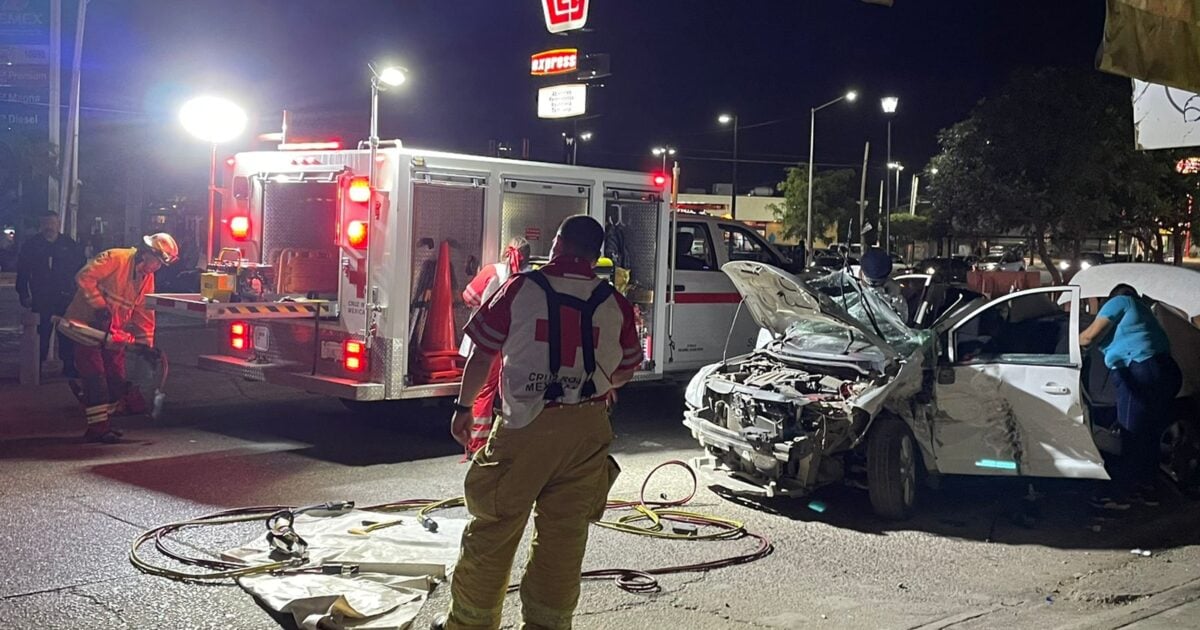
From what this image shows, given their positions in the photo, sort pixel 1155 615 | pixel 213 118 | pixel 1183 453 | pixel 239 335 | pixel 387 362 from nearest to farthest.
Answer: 1. pixel 1155 615
2. pixel 1183 453
3. pixel 387 362
4. pixel 213 118
5. pixel 239 335

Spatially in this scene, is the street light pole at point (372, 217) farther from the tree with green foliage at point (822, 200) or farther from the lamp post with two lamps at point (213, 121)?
the tree with green foliage at point (822, 200)

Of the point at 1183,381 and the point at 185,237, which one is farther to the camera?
the point at 185,237

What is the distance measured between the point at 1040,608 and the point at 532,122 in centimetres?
2226

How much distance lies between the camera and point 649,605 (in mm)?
5941

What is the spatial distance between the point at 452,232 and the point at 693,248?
340cm

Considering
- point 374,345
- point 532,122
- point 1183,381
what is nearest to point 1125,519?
point 1183,381

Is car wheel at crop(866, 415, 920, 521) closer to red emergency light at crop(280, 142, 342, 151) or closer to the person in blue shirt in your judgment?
the person in blue shirt

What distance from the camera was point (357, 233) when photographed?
9.45 meters

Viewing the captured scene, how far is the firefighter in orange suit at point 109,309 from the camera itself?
30.4 ft

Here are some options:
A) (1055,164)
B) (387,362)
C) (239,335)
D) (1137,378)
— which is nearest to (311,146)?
(239,335)

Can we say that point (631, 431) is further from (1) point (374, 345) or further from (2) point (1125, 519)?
(2) point (1125, 519)

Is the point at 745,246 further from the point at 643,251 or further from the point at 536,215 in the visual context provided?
the point at 536,215

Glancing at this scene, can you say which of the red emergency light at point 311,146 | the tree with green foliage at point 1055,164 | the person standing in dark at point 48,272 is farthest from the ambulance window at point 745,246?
the tree with green foliage at point 1055,164

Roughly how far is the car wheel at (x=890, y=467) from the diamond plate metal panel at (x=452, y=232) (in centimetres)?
381
